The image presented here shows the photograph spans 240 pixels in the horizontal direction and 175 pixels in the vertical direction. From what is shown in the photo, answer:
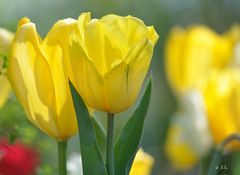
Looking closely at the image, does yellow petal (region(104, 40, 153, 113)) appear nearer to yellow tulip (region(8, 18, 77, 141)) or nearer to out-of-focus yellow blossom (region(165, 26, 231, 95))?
yellow tulip (region(8, 18, 77, 141))

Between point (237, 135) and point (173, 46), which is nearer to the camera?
point (237, 135)

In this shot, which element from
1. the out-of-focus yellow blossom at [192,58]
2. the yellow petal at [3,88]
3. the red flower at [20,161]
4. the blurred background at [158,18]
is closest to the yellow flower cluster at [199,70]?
the out-of-focus yellow blossom at [192,58]

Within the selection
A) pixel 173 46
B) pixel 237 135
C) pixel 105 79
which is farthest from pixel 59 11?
pixel 105 79

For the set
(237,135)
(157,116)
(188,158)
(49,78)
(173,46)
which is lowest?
(157,116)

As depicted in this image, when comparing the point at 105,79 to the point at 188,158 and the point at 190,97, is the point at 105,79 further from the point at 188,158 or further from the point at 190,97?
the point at 188,158

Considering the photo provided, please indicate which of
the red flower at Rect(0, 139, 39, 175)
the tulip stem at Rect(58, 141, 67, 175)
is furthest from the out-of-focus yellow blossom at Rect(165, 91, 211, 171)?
the tulip stem at Rect(58, 141, 67, 175)

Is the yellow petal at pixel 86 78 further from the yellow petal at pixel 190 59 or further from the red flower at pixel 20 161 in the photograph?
the yellow petal at pixel 190 59
